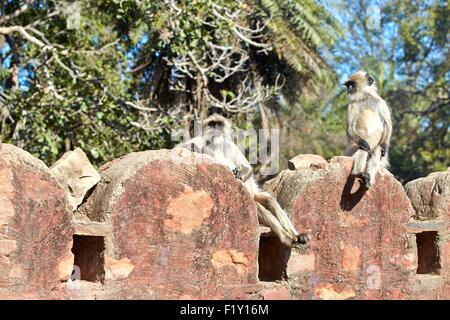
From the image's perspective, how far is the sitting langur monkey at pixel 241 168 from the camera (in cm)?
431

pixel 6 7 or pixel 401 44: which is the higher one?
pixel 401 44

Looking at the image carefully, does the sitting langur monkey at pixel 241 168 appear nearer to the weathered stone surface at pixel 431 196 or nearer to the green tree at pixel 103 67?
the weathered stone surface at pixel 431 196

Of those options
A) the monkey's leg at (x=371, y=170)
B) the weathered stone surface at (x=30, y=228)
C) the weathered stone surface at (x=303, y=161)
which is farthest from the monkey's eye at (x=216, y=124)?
the weathered stone surface at (x=30, y=228)

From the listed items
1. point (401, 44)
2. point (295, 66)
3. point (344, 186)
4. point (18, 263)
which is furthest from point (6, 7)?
point (401, 44)

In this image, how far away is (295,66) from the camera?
12.4m

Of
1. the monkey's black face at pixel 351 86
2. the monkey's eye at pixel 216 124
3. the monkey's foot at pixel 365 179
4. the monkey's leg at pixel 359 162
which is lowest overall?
the monkey's foot at pixel 365 179

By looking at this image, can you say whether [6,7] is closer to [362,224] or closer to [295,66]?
[295,66]

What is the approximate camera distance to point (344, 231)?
457cm

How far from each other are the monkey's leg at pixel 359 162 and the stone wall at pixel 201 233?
0.04m

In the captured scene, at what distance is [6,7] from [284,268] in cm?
643

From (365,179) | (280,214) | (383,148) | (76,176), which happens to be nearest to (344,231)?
(365,179)

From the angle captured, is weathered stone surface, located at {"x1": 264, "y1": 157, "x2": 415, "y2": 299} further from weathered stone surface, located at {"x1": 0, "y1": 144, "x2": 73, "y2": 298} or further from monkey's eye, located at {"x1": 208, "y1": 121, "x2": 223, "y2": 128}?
weathered stone surface, located at {"x1": 0, "y1": 144, "x2": 73, "y2": 298}

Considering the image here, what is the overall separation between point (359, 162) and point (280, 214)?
73cm
